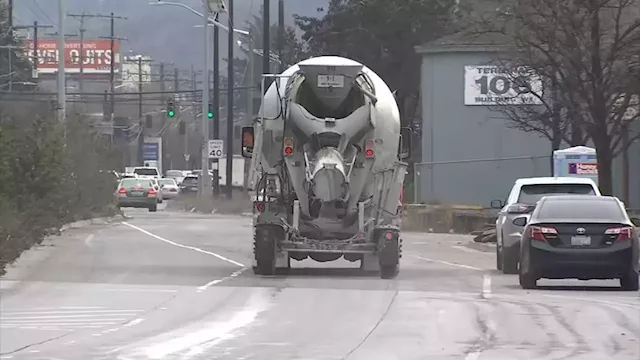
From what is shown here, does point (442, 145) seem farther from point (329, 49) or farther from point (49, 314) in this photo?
point (49, 314)

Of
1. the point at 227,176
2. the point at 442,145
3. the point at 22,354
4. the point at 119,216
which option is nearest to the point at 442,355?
the point at 22,354

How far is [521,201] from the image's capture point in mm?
24984

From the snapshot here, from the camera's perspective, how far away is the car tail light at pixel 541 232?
20750 mm

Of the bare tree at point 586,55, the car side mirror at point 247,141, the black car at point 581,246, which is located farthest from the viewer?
the bare tree at point 586,55

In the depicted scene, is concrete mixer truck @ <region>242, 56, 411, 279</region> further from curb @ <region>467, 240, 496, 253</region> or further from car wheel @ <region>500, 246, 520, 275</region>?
curb @ <region>467, 240, 496, 253</region>

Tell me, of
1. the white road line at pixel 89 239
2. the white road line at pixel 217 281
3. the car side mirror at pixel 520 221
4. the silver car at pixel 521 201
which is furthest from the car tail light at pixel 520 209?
the white road line at pixel 89 239

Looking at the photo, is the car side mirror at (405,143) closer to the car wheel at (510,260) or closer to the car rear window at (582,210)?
the car wheel at (510,260)

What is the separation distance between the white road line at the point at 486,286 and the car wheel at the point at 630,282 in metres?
2.09

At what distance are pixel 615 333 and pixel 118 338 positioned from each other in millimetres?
5519

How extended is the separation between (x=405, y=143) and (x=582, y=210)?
4080 mm

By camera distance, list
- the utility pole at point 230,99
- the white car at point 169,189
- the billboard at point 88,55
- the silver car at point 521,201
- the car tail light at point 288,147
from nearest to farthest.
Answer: the car tail light at point 288,147 < the silver car at point 521,201 < the utility pole at point 230,99 < the white car at point 169,189 < the billboard at point 88,55

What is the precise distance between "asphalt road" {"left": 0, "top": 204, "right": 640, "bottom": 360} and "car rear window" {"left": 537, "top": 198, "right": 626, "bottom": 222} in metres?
1.19

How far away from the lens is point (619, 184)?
51344 millimetres

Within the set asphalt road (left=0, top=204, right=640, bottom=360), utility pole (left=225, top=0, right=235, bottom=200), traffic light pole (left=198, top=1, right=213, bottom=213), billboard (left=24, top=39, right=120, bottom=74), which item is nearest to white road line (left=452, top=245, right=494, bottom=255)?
asphalt road (left=0, top=204, right=640, bottom=360)
